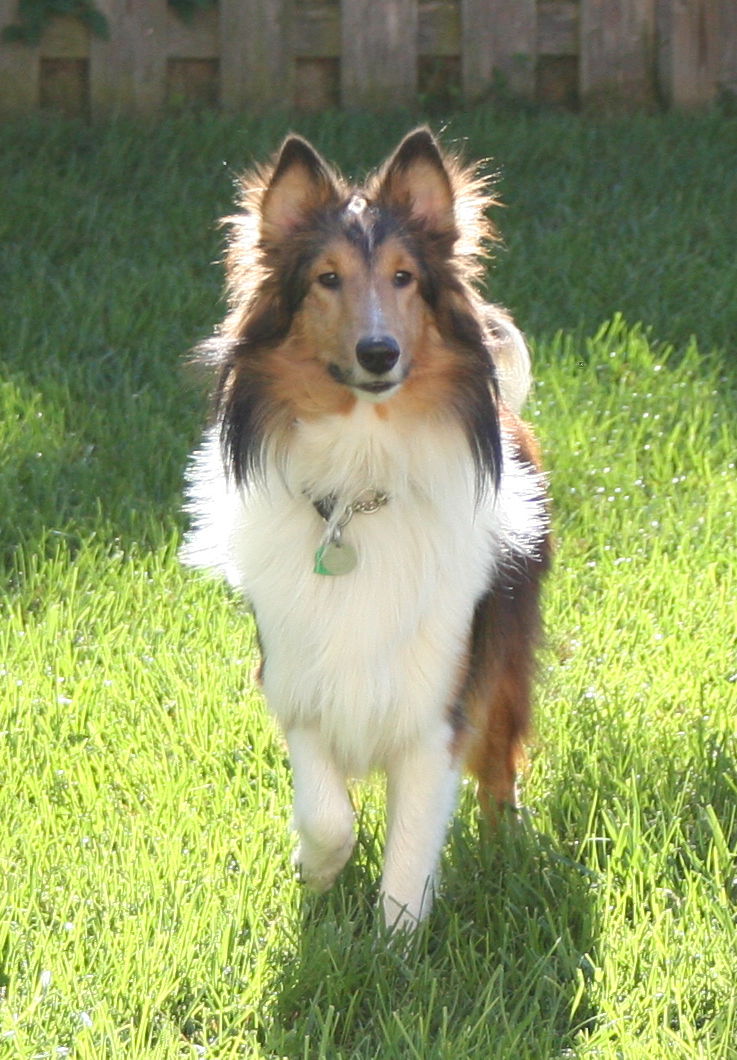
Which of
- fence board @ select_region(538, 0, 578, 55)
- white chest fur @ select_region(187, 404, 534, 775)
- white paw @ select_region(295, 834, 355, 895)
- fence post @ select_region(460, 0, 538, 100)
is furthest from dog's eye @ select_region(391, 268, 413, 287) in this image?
fence board @ select_region(538, 0, 578, 55)

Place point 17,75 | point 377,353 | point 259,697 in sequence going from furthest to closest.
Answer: point 17,75 → point 259,697 → point 377,353

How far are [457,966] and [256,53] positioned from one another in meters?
5.81

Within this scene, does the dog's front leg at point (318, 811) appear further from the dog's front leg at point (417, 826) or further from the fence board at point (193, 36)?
the fence board at point (193, 36)

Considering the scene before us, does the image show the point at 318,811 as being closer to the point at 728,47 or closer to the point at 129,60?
the point at 129,60

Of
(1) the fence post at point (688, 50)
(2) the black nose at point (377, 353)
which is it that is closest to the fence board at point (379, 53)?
(1) the fence post at point (688, 50)

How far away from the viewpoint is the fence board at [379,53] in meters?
7.98

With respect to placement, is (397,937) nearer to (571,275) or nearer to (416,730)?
(416,730)

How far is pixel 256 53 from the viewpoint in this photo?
317 inches

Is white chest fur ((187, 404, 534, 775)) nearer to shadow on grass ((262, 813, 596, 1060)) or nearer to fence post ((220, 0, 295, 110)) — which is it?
shadow on grass ((262, 813, 596, 1060))

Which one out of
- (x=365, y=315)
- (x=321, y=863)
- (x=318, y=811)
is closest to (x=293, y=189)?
(x=365, y=315)

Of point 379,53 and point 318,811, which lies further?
point 379,53

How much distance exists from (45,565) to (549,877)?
2103 millimetres

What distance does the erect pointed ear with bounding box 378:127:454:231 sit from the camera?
Result: 3494 millimetres

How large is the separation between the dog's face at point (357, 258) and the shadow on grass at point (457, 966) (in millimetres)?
1090
